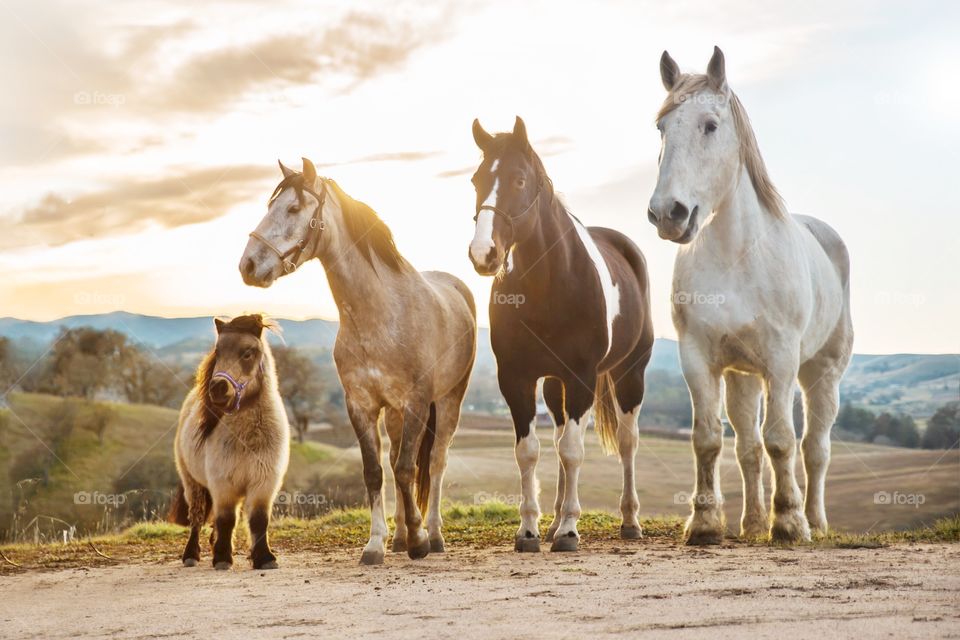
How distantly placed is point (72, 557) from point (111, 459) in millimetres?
38367

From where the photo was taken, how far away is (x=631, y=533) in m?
8.62

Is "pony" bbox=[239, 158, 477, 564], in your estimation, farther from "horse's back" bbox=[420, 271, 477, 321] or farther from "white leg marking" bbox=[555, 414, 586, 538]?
"white leg marking" bbox=[555, 414, 586, 538]

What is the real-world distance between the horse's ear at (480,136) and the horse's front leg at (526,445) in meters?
1.76

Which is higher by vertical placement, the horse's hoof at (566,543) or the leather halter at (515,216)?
the leather halter at (515,216)

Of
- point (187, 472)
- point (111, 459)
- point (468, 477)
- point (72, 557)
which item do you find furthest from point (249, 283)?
point (111, 459)

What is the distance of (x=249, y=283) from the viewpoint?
274 inches

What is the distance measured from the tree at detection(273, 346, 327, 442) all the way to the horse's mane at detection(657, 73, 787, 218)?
119 ft

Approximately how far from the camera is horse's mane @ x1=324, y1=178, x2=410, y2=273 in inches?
296

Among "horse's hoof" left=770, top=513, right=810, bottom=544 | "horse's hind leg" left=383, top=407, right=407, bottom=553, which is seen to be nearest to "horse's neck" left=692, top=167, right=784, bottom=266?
"horse's hoof" left=770, top=513, right=810, bottom=544

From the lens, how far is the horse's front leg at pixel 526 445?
24.7ft

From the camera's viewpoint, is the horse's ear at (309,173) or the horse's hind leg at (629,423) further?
the horse's hind leg at (629,423)
